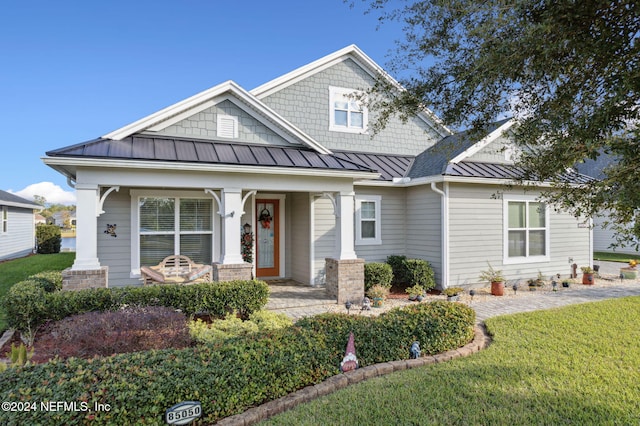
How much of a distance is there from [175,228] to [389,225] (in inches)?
258

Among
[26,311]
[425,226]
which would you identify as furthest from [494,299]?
[26,311]

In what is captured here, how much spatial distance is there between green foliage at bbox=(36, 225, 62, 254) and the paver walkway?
2095 centimetres

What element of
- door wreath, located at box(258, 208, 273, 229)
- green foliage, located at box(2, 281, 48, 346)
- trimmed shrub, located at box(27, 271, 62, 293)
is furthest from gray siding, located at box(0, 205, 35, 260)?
green foliage, located at box(2, 281, 48, 346)

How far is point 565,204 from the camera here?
5.48 metres

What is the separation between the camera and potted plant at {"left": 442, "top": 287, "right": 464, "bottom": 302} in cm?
977

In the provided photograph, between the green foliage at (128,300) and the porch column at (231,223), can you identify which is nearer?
the green foliage at (128,300)

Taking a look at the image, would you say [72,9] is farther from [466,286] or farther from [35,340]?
[466,286]

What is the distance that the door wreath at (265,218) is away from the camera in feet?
39.7

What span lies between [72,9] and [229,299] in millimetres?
9248

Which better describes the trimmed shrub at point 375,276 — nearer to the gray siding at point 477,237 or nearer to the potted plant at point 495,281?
the gray siding at point 477,237

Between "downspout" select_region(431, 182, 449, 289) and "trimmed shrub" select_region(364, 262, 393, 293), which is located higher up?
"downspout" select_region(431, 182, 449, 289)

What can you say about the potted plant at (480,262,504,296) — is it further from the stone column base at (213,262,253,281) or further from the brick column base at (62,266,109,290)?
the brick column base at (62,266,109,290)

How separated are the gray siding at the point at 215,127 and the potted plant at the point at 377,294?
4.55m

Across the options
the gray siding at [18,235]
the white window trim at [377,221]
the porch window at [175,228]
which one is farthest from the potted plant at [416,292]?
the gray siding at [18,235]
